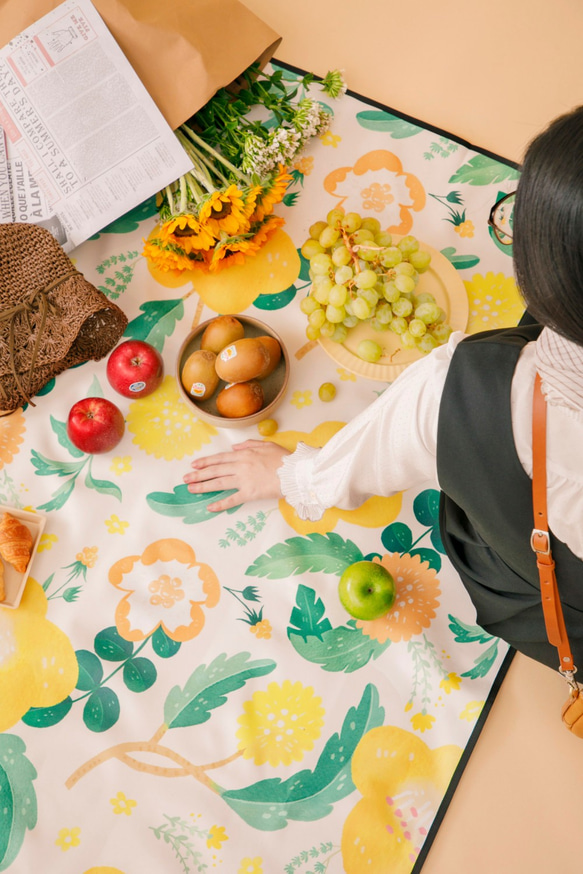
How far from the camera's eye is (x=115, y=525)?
3.49 feet

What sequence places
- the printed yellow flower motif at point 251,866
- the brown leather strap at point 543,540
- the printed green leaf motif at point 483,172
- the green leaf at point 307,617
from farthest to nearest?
1. the printed green leaf motif at point 483,172
2. the green leaf at point 307,617
3. the printed yellow flower motif at point 251,866
4. the brown leather strap at point 543,540

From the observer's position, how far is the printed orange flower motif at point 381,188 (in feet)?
3.98

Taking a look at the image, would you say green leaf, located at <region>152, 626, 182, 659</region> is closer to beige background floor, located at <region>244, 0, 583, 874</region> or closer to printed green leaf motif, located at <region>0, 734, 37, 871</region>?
printed green leaf motif, located at <region>0, 734, 37, 871</region>

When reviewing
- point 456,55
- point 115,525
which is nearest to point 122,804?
point 115,525

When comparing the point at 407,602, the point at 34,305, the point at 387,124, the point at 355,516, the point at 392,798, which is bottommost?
the point at 392,798

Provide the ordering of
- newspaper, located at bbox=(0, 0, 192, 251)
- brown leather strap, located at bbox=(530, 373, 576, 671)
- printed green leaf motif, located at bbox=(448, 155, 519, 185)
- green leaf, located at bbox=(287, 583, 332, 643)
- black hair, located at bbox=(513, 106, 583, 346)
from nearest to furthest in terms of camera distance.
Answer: black hair, located at bbox=(513, 106, 583, 346)
brown leather strap, located at bbox=(530, 373, 576, 671)
green leaf, located at bbox=(287, 583, 332, 643)
newspaper, located at bbox=(0, 0, 192, 251)
printed green leaf motif, located at bbox=(448, 155, 519, 185)

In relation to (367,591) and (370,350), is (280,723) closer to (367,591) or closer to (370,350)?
(367,591)

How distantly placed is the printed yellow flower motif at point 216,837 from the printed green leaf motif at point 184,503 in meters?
0.46

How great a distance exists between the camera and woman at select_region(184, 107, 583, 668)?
464mm

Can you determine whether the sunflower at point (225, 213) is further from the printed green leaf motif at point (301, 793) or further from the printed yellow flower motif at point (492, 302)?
the printed green leaf motif at point (301, 793)

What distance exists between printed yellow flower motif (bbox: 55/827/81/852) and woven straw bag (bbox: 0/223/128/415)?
0.68m

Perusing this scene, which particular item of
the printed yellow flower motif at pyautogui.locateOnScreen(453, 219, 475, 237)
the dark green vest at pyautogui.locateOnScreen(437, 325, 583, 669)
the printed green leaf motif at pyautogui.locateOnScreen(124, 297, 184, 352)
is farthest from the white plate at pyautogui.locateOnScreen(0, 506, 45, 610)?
the printed yellow flower motif at pyautogui.locateOnScreen(453, 219, 475, 237)

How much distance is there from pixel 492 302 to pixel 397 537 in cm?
48

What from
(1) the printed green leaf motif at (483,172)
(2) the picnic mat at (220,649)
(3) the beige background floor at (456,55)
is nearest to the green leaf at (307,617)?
(2) the picnic mat at (220,649)
